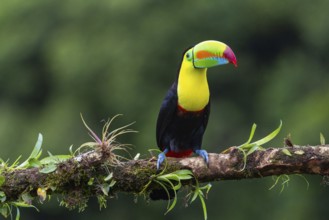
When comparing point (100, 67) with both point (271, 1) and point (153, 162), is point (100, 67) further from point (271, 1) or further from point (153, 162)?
point (153, 162)

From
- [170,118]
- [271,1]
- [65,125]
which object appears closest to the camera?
[170,118]

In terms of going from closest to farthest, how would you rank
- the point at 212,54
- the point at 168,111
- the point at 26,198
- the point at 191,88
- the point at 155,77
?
the point at 26,198, the point at 212,54, the point at 191,88, the point at 168,111, the point at 155,77

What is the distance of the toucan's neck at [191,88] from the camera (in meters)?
6.39

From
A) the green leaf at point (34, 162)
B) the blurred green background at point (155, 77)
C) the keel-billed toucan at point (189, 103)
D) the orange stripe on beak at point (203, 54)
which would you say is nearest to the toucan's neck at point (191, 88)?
the keel-billed toucan at point (189, 103)

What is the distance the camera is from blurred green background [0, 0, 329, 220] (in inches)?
601

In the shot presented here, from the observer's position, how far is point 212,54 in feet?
20.4

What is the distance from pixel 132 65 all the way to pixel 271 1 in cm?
308

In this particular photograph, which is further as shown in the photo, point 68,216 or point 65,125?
point 68,216

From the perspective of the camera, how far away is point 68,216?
1717cm

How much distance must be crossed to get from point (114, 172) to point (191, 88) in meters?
1.06

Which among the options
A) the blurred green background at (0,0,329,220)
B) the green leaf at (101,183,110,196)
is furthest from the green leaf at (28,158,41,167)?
the blurred green background at (0,0,329,220)

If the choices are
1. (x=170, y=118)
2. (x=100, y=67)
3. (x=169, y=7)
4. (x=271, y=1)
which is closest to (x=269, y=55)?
(x=271, y=1)

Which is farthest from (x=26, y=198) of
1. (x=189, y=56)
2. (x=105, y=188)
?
(x=189, y=56)

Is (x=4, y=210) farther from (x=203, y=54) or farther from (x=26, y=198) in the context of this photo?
(x=203, y=54)
